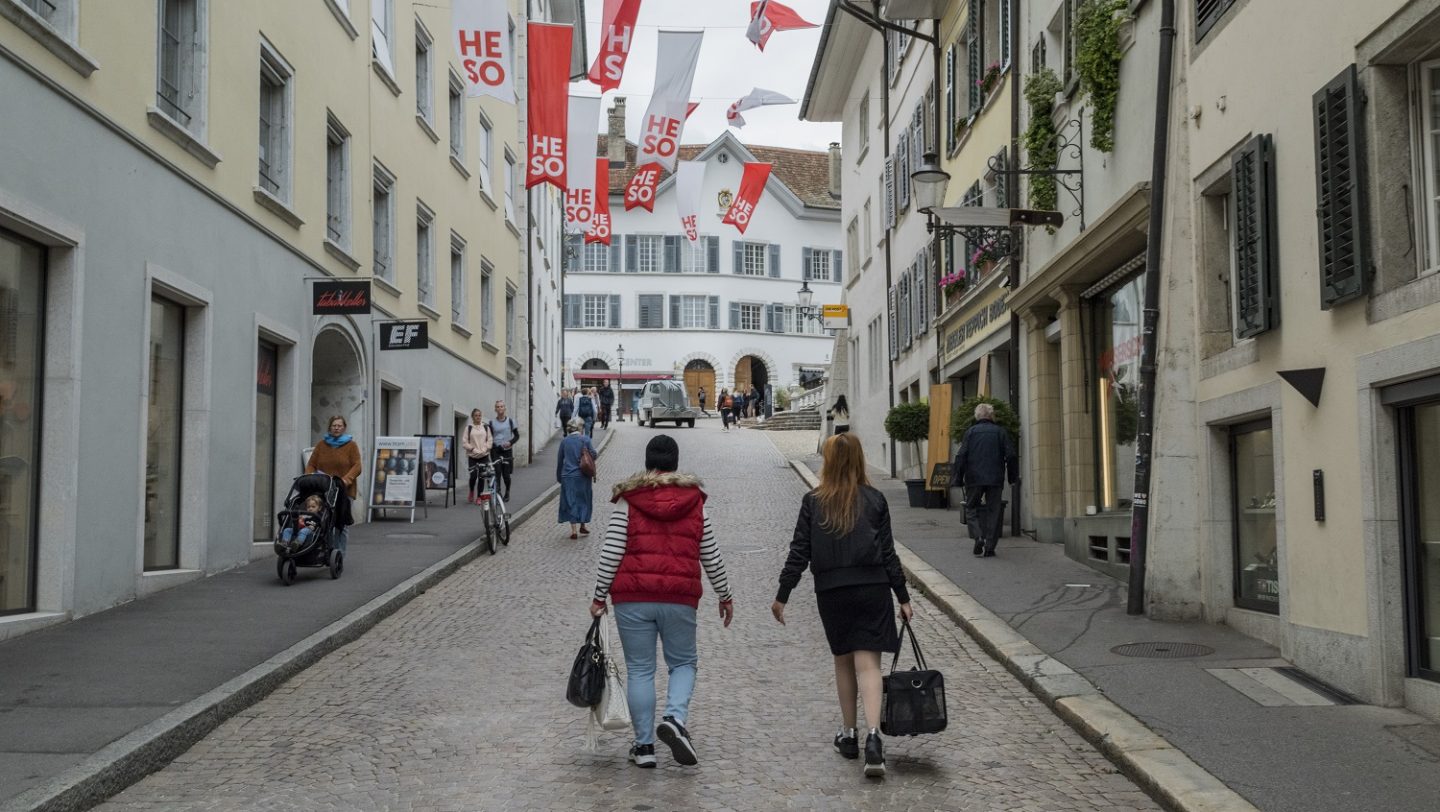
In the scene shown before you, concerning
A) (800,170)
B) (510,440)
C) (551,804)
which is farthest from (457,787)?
(800,170)

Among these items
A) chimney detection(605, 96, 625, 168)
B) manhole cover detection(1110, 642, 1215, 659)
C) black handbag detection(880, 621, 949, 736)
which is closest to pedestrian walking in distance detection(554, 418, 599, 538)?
manhole cover detection(1110, 642, 1215, 659)

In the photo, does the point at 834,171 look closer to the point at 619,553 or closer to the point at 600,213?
the point at 600,213

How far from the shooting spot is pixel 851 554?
7102 mm

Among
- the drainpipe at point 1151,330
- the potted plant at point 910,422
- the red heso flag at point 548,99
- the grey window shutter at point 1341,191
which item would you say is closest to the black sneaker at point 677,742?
the grey window shutter at point 1341,191

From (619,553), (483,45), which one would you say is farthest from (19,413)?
(483,45)

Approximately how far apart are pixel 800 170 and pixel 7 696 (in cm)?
6719

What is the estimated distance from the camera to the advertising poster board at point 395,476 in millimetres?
19628

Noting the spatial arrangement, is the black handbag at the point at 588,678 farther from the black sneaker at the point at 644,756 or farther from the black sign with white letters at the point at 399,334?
the black sign with white letters at the point at 399,334

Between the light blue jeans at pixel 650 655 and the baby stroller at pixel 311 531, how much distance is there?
7.04 metres

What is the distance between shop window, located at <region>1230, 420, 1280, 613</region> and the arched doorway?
2243 inches

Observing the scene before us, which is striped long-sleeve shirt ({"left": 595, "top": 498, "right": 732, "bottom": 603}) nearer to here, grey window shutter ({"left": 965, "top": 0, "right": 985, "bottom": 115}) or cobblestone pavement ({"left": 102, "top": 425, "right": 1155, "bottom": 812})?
cobblestone pavement ({"left": 102, "top": 425, "right": 1155, "bottom": 812})

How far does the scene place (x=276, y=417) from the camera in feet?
54.9

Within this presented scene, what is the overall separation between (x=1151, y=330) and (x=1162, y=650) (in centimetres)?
293

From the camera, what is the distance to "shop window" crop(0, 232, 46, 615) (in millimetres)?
10164
